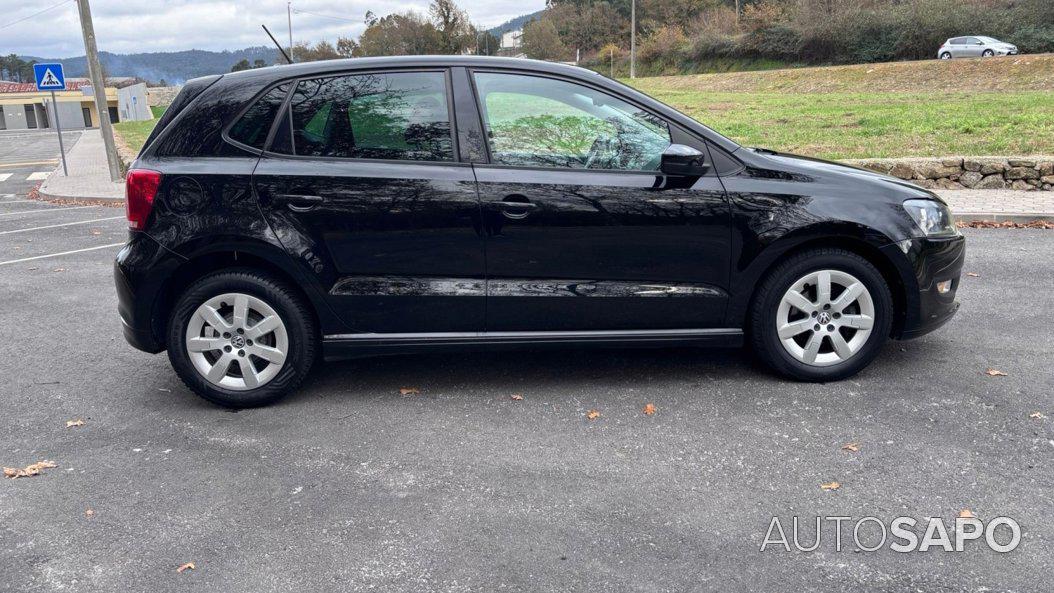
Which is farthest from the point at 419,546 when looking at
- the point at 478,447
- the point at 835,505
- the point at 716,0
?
the point at 716,0

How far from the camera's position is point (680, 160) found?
14.1 ft

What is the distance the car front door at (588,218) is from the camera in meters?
4.36

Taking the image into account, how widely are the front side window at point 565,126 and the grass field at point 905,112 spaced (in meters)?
9.62

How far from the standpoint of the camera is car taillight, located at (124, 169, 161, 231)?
4363mm

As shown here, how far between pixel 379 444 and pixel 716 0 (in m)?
72.8

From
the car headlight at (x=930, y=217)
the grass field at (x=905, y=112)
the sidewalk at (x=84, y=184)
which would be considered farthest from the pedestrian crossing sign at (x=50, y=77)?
the car headlight at (x=930, y=217)

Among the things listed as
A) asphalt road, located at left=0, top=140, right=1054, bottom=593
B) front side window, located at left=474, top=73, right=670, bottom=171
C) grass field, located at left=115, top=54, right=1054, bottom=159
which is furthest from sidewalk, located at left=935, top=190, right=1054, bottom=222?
front side window, located at left=474, top=73, right=670, bottom=171

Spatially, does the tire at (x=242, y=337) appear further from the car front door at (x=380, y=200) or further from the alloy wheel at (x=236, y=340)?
the car front door at (x=380, y=200)

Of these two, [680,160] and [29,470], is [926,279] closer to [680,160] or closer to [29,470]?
[680,160]

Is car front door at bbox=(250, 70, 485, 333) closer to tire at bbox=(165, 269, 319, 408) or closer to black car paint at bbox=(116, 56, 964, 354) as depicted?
black car paint at bbox=(116, 56, 964, 354)

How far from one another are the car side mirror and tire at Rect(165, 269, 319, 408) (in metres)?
2.02

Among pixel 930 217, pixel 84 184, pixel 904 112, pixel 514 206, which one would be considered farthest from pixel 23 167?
pixel 930 217

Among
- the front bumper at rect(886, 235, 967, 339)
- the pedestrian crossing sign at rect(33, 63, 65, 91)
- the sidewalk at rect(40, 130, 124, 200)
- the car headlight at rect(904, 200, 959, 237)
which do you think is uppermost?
the pedestrian crossing sign at rect(33, 63, 65, 91)

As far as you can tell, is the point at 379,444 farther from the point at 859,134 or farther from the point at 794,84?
the point at 794,84
